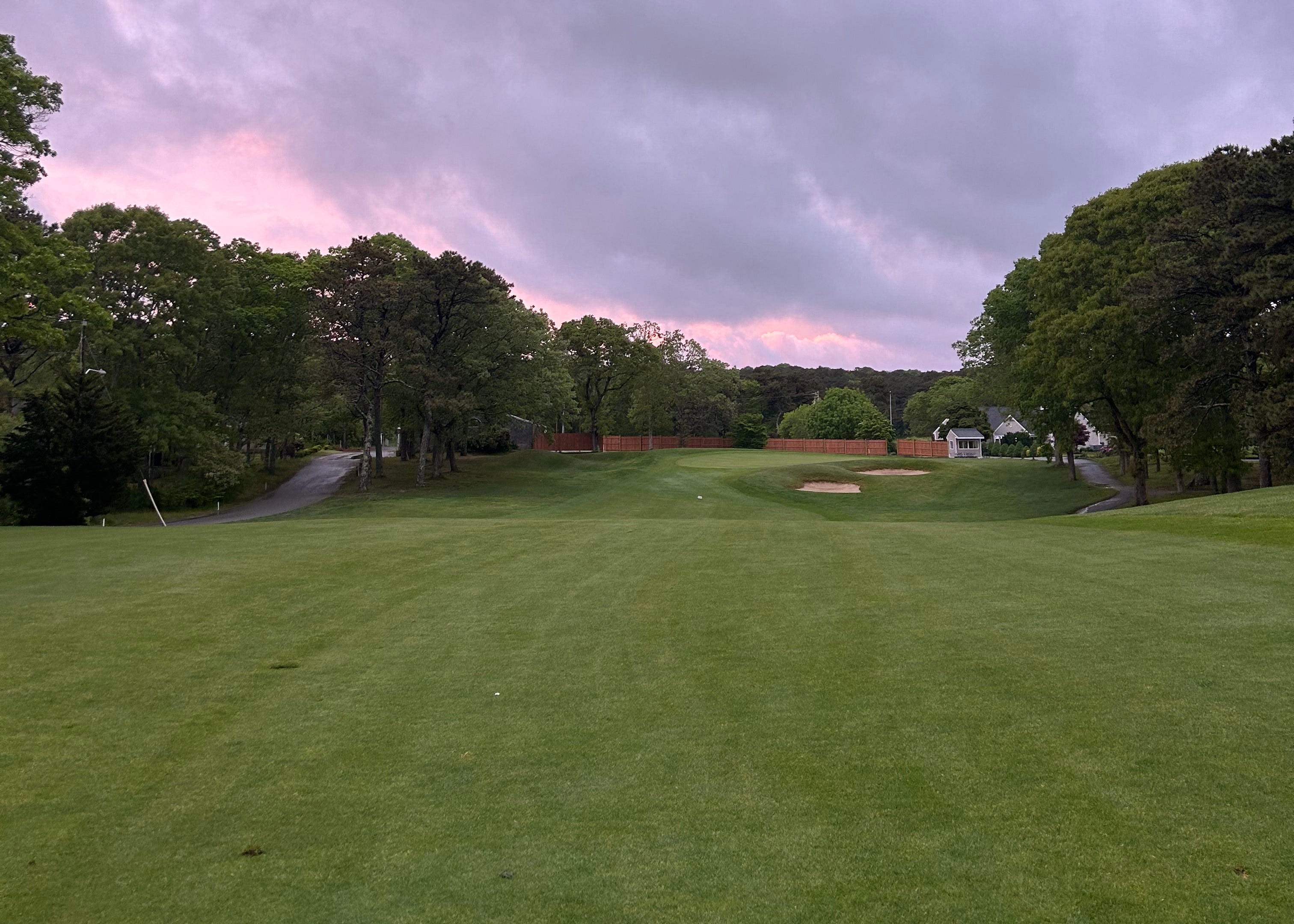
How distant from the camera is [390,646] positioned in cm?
932

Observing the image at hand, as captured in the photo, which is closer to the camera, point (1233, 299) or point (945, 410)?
point (1233, 299)

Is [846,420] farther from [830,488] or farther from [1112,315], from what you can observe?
[1112,315]

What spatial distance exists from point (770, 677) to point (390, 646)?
4.31 m

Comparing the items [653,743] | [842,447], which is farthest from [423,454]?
[842,447]

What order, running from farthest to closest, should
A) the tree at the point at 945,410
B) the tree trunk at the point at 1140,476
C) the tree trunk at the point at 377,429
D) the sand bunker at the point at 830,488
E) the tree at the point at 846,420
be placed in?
1. the tree at the point at 945,410
2. the tree at the point at 846,420
3. the sand bunker at the point at 830,488
4. the tree trunk at the point at 377,429
5. the tree trunk at the point at 1140,476

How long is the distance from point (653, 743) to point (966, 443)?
103305 mm

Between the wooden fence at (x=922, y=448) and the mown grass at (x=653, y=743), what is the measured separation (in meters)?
79.8

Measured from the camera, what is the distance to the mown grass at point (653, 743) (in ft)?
14.1

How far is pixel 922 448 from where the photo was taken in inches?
3595

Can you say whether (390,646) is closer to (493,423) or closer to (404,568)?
(404,568)

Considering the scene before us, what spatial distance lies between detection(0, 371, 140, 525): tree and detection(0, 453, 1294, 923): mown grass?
59.7 feet

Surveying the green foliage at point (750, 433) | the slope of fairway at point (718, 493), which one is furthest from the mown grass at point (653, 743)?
the green foliage at point (750, 433)

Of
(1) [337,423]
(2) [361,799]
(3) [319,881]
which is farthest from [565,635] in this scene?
(1) [337,423]

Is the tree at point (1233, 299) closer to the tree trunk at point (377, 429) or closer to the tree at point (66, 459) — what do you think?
the tree trunk at point (377, 429)
